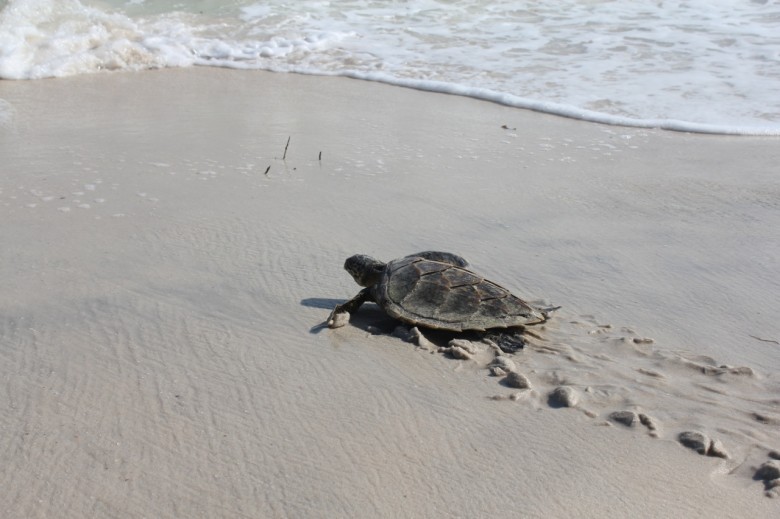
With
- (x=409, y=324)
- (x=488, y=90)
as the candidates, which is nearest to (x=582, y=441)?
(x=409, y=324)

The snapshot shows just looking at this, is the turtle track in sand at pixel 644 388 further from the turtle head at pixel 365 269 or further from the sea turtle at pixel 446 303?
the turtle head at pixel 365 269

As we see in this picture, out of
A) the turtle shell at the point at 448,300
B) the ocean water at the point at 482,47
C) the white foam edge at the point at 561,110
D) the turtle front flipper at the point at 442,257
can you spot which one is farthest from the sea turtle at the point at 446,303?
the ocean water at the point at 482,47

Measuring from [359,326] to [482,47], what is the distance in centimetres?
726

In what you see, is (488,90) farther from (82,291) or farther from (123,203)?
(82,291)

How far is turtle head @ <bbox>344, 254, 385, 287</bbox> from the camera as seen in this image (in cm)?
354

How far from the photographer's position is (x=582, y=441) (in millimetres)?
2582

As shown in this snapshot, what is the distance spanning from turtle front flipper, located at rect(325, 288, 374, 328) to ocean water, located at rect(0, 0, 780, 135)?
4536mm

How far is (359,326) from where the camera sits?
134 inches

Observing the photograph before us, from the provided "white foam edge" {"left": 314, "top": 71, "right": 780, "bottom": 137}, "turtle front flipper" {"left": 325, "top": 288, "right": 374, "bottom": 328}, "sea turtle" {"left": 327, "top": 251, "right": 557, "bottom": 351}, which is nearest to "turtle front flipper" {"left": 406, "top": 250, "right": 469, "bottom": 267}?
"sea turtle" {"left": 327, "top": 251, "right": 557, "bottom": 351}

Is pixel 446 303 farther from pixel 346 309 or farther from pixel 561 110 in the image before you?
pixel 561 110

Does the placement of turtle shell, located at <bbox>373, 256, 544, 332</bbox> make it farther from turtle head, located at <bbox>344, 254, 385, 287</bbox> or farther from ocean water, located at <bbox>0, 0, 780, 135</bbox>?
ocean water, located at <bbox>0, 0, 780, 135</bbox>

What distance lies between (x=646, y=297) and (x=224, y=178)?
2.88 m

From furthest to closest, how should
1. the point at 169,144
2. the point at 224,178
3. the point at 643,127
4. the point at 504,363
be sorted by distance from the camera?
the point at 643,127, the point at 169,144, the point at 224,178, the point at 504,363

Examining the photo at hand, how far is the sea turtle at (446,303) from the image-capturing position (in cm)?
325
